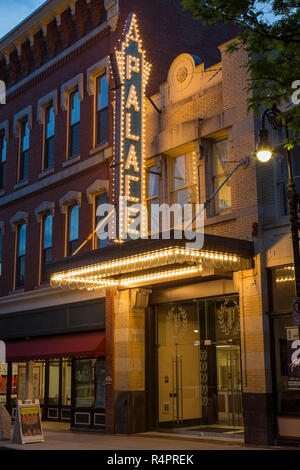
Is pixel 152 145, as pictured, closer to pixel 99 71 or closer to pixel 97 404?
pixel 99 71

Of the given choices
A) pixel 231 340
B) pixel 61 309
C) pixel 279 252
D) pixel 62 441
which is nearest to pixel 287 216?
pixel 279 252

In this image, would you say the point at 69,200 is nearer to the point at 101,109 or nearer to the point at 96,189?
the point at 96,189

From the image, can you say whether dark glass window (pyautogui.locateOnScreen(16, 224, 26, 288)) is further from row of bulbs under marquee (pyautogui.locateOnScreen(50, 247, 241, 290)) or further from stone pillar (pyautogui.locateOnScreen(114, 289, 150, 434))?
stone pillar (pyautogui.locateOnScreen(114, 289, 150, 434))

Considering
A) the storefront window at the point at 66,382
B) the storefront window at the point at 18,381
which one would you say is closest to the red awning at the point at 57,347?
the storefront window at the point at 18,381

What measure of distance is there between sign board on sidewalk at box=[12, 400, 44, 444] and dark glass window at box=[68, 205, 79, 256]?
747 centimetres

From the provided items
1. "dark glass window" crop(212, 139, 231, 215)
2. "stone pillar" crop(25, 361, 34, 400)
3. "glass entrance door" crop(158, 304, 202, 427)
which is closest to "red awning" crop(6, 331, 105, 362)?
"stone pillar" crop(25, 361, 34, 400)

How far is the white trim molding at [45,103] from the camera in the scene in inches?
974

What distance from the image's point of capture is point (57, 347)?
21609 mm

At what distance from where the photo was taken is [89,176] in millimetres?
22156

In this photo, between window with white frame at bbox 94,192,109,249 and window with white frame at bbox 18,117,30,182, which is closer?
window with white frame at bbox 94,192,109,249

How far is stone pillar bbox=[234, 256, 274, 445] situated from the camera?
1457 centimetres

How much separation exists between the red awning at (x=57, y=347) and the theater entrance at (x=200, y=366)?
2229 millimetres

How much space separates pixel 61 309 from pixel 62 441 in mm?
6116

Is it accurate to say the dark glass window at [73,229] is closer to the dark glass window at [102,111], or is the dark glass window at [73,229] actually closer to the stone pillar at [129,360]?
the dark glass window at [102,111]
